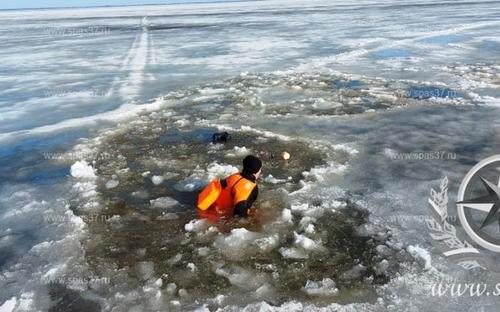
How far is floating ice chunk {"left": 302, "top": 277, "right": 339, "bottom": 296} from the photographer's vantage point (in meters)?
3.55

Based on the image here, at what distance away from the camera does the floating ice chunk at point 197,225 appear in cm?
457

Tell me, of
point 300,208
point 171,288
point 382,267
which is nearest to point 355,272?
point 382,267

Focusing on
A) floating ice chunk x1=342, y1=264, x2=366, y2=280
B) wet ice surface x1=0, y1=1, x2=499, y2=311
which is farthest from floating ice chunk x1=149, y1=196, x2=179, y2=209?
floating ice chunk x1=342, y1=264, x2=366, y2=280

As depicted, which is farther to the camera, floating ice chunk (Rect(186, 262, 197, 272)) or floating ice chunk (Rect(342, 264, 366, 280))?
floating ice chunk (Rect(186, 262, 197, 272))

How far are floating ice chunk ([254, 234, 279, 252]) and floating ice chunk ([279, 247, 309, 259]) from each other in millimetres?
106

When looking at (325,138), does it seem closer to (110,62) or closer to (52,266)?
(52,266)

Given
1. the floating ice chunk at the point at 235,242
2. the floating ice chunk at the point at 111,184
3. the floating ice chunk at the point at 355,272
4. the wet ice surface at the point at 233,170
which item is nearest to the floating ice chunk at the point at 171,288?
the wet ice surface at the point at 233,170

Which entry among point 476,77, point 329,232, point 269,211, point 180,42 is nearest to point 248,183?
point 269,211

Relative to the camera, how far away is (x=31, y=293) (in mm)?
3709

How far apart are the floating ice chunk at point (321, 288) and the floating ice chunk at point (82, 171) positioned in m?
3.45

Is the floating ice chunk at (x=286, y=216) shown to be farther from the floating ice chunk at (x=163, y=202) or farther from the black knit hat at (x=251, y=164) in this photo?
the floating ice chunk at (x=163, y=202)

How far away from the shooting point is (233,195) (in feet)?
15.6

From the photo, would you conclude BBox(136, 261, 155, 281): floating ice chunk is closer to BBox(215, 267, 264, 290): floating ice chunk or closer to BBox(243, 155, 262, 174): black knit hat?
BBox(215, 267, 264, 290): floating ice chunk

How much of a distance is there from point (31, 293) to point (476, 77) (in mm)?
10913
